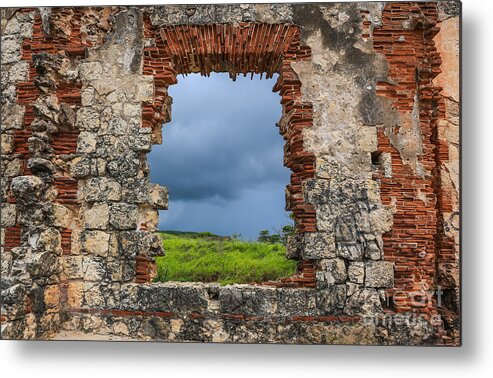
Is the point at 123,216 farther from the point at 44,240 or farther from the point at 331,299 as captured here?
the point at 331,299

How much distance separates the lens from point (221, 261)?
7.41 metres

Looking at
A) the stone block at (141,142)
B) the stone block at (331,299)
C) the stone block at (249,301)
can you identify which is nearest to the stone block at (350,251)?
the stone block at (331,299)

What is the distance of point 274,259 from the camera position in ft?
23.9

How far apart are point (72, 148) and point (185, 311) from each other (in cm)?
224

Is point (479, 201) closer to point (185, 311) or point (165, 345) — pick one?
point (185, 311)

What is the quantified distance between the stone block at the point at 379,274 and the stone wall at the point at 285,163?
11mm

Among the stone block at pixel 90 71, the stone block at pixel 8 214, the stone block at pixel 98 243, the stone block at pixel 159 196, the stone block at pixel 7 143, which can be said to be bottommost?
the stone block at pixel 98 243

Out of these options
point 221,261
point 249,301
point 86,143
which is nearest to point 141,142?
point 86,143

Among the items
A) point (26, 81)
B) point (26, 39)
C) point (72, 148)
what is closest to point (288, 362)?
point (72, 148)

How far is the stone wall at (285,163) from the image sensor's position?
435 cm

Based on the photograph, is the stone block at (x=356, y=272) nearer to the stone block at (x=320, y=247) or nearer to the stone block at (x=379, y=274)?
the stone block at (x=379, y=274)

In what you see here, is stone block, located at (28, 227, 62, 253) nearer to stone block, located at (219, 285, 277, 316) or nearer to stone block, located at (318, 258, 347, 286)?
stone block, located at (219, 285, 277, 316)

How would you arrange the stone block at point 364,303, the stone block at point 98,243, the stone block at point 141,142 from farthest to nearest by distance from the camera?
the stone block at point 141,142 → the stone block at point 98,243 → the stone block at point 364,303

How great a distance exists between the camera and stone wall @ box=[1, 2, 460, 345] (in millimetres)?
4352
